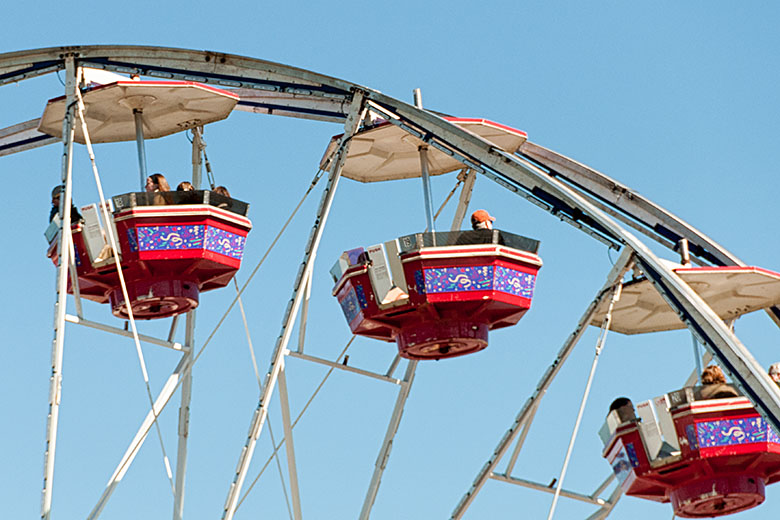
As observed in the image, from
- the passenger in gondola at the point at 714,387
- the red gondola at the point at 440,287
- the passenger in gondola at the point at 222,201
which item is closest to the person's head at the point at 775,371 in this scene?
the passenger in gondola at the point at 714,387

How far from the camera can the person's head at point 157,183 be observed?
25.8 meters

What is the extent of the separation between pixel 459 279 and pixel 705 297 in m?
3.98

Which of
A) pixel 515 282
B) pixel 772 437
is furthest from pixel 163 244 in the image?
pixel 772 437

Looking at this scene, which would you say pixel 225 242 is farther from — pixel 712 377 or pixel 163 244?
pixel 712 377

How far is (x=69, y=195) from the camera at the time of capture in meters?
24.1

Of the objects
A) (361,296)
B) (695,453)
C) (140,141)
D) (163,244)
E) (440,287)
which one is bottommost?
(695,453)

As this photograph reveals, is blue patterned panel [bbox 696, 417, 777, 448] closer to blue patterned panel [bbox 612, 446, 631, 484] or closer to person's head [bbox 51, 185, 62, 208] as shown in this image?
blue patterned panel [bbox 612, 446, 631, 484]

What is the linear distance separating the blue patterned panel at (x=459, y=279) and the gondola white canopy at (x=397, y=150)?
234 cm

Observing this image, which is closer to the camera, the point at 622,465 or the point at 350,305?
the point at 350,305

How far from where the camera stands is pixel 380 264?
24906mm

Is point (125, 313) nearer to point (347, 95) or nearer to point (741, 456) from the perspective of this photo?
point (347, 95)

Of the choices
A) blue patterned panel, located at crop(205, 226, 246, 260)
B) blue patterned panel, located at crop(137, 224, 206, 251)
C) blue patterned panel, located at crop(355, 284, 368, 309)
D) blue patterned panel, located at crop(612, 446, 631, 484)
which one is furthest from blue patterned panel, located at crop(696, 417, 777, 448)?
blue patterned panel, located at crop(137, 224, 206, 251)

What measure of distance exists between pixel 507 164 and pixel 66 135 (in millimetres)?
5345

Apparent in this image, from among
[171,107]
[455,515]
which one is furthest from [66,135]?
[455,515]
